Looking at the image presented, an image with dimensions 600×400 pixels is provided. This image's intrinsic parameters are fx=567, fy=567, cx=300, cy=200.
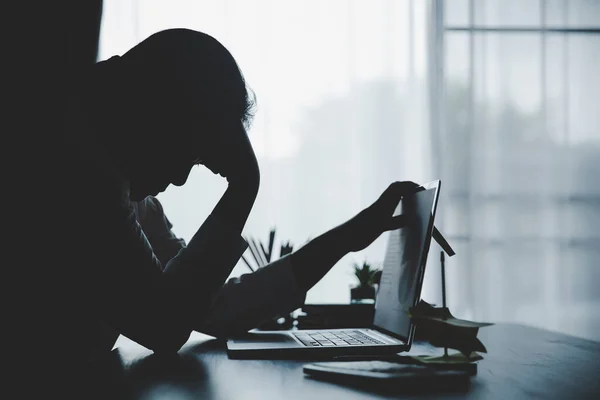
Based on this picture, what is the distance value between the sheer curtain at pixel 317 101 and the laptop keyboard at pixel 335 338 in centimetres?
163

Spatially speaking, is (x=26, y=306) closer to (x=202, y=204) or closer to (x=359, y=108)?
(x=202, y=204)

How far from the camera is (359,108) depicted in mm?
3123

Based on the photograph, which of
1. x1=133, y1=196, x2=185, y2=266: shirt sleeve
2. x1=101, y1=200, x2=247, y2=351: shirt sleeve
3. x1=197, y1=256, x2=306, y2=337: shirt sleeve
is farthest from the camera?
x1=133, y1=196, x2=185, y2=266: shirt sleeve

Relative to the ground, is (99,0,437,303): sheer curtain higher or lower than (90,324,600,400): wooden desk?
higher

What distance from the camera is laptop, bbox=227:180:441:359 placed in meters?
1.06

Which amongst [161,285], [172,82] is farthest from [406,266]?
[172,82]

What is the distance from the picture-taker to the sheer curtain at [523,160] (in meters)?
3.18

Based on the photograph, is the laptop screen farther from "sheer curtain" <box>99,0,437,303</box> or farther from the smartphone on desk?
"sheer curtain" <box>99,0,437,303</box>

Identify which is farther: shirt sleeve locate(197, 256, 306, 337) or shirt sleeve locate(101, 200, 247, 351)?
shirt sleeve locate(197, 256, 306, 337)

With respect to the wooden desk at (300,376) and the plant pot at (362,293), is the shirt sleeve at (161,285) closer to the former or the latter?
the wooden desk at (300,376)

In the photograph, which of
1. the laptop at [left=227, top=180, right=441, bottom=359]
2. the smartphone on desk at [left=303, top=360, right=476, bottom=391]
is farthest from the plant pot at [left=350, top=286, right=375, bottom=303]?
the smartphone on desk at [left=303, top=360, right=476, bottom=391]

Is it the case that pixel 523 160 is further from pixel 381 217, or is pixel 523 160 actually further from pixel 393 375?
pixel 393 375

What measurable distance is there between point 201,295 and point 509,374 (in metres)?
Result: 0.57

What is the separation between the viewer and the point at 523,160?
10.6ft
